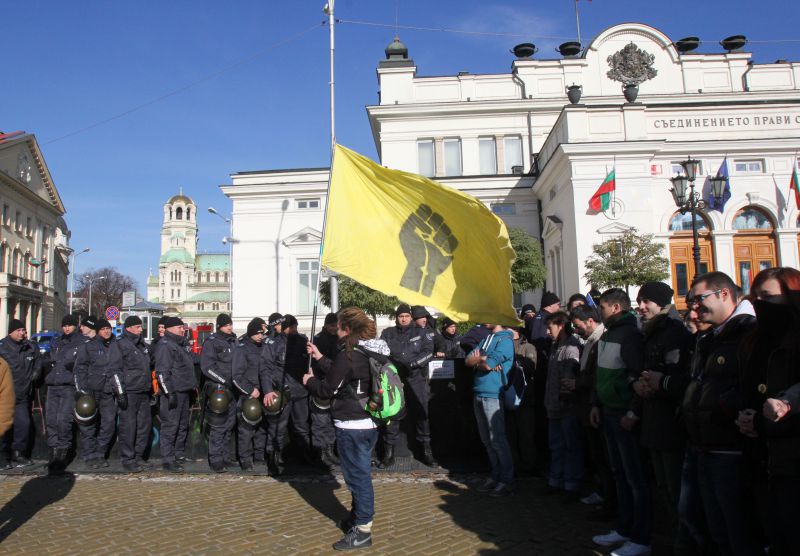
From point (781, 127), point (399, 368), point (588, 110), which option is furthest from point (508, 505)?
point (781, 127)

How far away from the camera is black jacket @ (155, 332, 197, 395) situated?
8.44 m

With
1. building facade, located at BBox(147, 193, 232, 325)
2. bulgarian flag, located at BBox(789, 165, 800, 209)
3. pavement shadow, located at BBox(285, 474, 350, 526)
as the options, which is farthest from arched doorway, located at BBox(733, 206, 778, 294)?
building facade, located at BBox(147, 193, 232, 325)

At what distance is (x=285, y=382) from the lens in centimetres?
832

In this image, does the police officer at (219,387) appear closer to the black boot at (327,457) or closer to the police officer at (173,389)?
the police officer at (173,389)

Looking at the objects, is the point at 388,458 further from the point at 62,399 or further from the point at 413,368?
the point at 62,399

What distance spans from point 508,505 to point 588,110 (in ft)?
75.7

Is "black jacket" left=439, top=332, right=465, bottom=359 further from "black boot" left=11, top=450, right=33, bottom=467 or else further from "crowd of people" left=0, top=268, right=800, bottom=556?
"black boot" left=11, top=450, right=33, bottom=467

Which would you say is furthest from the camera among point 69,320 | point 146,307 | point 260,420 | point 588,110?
point 146,307

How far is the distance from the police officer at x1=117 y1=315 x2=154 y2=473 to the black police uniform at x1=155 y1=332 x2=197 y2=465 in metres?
0.25

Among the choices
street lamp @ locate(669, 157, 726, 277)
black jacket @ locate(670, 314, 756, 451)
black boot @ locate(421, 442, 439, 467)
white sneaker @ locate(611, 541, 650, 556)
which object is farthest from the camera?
street lamp @ locate(669, 157, 726, 277)

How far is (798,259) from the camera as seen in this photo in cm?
2611

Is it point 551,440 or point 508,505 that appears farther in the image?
point 551,440

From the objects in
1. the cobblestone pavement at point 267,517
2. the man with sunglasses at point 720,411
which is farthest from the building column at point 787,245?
the man with sunglasses at point 720,411

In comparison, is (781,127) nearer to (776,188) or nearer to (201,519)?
(776,188)
